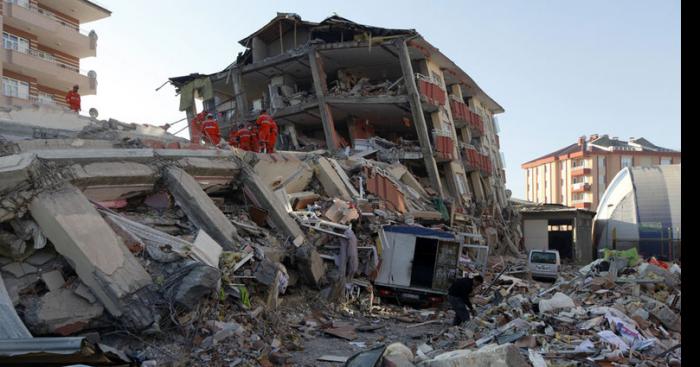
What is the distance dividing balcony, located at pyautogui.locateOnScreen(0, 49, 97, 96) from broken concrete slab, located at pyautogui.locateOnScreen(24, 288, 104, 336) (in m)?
23.6

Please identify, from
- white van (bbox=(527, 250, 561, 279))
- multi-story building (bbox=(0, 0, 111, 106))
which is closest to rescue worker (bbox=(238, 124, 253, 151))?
white van (bbox=(527, 250, 561, 279))

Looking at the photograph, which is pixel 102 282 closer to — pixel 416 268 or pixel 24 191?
pixel 24 191

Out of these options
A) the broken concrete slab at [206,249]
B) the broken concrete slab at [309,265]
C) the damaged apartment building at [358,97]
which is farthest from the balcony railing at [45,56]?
the broken concrete slab at [206,249]

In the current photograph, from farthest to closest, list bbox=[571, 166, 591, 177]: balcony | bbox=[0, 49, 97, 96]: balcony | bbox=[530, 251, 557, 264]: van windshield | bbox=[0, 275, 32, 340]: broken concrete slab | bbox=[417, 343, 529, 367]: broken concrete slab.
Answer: bbox=[571, 166, 591, 177]: balcony → bbox=[0, 49, 97, 96]: balcony → bbox=[530, 251, 557, 264]: van windshield → bbox=[0, 275, 32, 340]: broken concrete slab → bbox=[417, 343, 529, 367]: broken concrete slab

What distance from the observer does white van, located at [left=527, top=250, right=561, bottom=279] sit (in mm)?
21016

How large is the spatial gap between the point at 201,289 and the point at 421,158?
20689 mm

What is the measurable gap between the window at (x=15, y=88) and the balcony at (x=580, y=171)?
55.2 m

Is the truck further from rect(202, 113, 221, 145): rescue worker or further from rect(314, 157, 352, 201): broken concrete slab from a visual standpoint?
rect(202, 113, 221, 145): rescue worker

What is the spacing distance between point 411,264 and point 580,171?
55125 mm

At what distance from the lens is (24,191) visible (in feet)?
26.7

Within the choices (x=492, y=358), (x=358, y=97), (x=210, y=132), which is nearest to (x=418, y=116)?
(x=358, y=97)

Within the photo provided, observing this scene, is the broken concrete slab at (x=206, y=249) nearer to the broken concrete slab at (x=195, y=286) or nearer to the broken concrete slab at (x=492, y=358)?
the broken concrete slab at (x=195, y=286)

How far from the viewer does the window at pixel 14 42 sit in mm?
27219
